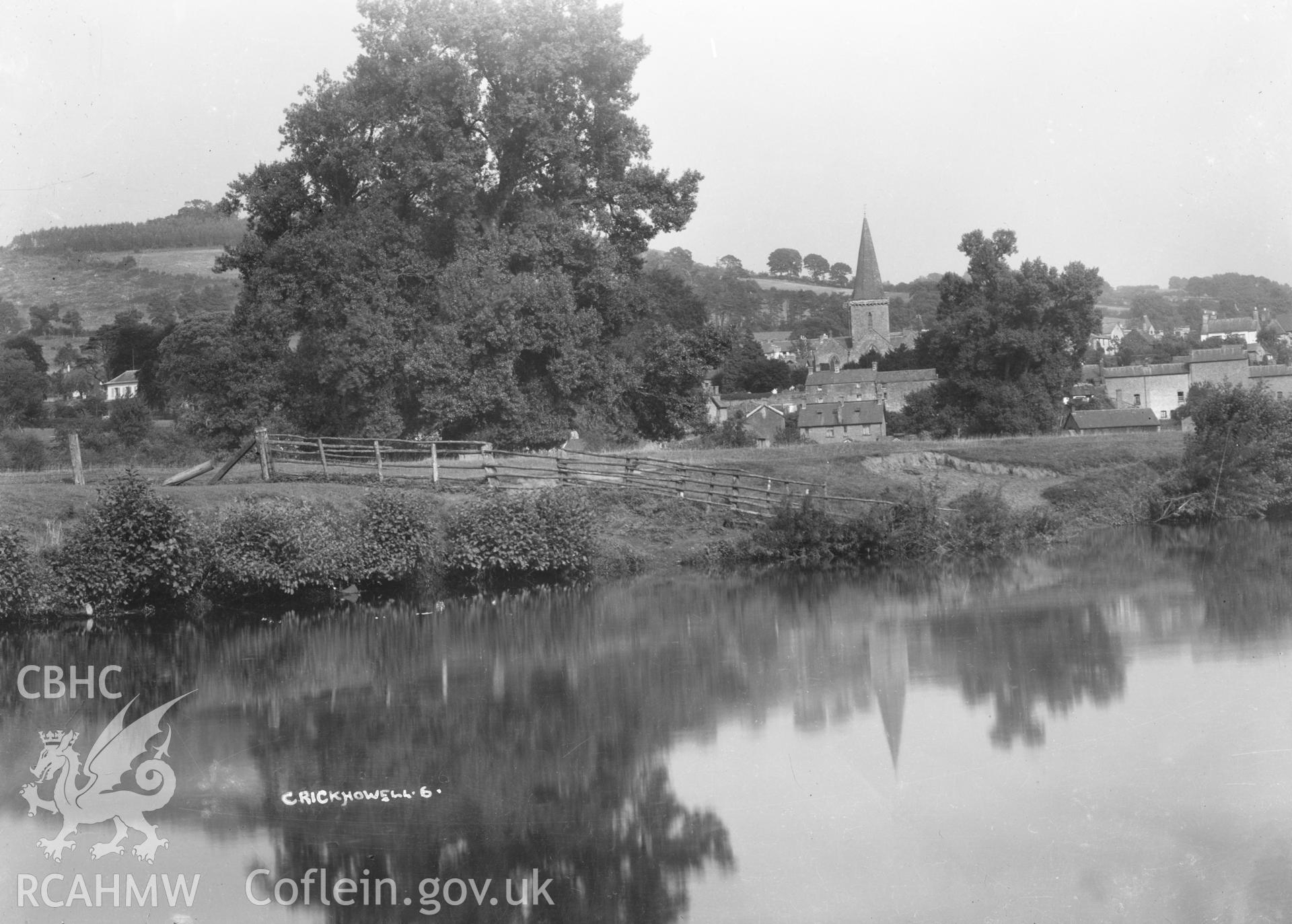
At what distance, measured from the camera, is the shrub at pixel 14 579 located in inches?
669

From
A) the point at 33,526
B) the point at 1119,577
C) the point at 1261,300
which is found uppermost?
the point at 1261,300

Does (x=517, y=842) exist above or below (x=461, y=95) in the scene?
below

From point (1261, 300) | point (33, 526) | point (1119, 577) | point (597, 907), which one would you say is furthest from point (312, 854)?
point (1261, 300)

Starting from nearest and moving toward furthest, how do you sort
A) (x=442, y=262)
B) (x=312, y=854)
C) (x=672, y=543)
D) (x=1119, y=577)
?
(x=312, y=854)
(x=1119, y=577)
(x=672, y=543)
(x=442, y=262)

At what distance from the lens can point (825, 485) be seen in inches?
1118

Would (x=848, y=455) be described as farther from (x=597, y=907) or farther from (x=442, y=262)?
(x=597, y=907)

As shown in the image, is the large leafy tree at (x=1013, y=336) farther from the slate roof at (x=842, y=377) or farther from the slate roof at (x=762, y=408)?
the slate roof at (x=842, y=377)

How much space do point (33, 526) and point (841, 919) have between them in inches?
638

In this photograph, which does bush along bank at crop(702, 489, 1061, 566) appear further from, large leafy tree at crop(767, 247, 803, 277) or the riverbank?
large leafy tree at crop(767, 247, 803, 277)

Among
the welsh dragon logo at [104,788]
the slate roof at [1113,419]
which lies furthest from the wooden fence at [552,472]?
the slate roof at [1113,419]

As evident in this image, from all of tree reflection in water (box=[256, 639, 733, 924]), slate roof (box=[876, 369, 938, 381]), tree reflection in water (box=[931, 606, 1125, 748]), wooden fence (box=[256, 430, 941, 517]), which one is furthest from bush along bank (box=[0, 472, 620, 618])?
slate roof (box=[876, 369, 938, 381])

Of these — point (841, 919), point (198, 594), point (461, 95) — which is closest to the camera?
point (841, 919)

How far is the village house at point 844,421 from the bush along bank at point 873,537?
46299 millimetres

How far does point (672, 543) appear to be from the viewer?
25031mm
